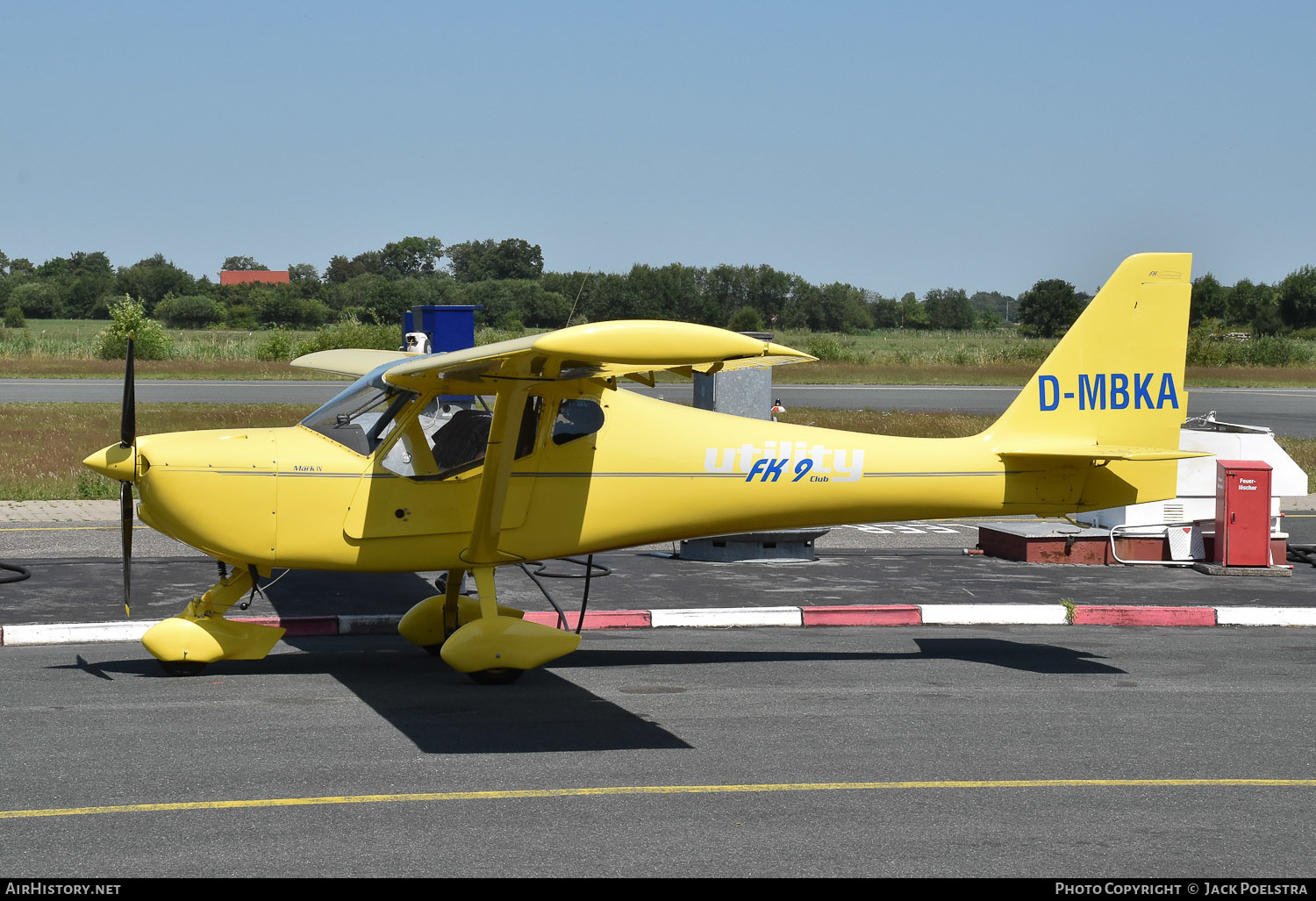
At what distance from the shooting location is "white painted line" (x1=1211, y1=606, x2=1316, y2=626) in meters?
10.8

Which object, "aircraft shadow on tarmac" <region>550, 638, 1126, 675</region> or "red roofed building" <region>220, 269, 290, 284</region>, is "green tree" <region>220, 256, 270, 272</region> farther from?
"aircraft shadow on tarmac" <region>550, 638, 1126, 675</region>

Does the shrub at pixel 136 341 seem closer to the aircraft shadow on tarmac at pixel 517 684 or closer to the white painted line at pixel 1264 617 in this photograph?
the aircraft shadow on tarmac at pixel 517 684

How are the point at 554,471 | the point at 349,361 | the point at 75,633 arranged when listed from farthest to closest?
the point at 349,361 < the point at 75,633 < the point at 554,471

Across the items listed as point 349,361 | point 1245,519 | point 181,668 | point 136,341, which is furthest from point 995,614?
point 136,341

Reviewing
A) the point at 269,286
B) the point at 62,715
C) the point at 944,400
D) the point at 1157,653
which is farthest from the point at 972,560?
the point at 269,286

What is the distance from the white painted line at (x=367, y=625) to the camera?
10023mm

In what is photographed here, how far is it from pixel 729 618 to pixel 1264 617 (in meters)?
4.75

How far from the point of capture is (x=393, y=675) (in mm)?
8617

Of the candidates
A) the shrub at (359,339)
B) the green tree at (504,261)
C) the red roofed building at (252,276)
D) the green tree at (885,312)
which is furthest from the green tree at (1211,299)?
the red roofed building at (252,276)

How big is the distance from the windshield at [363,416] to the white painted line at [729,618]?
3060 millimetres

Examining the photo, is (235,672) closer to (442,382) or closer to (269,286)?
(442,382)

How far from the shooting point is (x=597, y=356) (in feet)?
21.1

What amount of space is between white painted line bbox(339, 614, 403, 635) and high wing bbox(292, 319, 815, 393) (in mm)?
2474

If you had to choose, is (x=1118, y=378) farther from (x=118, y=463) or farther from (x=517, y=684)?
(x=118, y=463)
